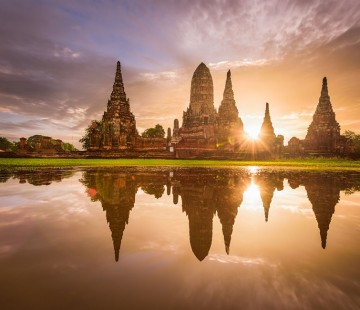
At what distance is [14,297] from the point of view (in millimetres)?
1833

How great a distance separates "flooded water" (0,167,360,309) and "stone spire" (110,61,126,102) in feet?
113

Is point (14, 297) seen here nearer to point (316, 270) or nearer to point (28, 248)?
point (28, 248)

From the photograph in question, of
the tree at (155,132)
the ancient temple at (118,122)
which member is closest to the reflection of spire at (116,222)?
the ancient temple at (118,122)

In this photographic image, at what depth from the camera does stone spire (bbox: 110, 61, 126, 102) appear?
3778 cm

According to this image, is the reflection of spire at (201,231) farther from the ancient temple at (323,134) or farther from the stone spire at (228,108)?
the stone spire at (228,108)

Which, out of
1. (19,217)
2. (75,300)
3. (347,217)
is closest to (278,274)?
(75,300)

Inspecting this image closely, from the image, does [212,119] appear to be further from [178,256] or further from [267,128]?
[178,256]

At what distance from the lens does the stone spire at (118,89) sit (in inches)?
1487

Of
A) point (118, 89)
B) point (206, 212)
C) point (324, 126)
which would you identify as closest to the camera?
point (206, 212)

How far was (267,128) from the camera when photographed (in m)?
48.3

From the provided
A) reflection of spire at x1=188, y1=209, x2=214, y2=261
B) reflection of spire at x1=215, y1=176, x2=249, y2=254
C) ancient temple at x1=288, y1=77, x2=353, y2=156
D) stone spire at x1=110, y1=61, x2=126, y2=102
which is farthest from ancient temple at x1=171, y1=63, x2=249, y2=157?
reflection of spire at x1=188, y1=209, x2=214, y2=261

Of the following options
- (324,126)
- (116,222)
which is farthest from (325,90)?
(116,222)

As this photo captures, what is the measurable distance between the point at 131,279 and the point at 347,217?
13.3 feet

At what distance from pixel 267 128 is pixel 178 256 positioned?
48951 mm
